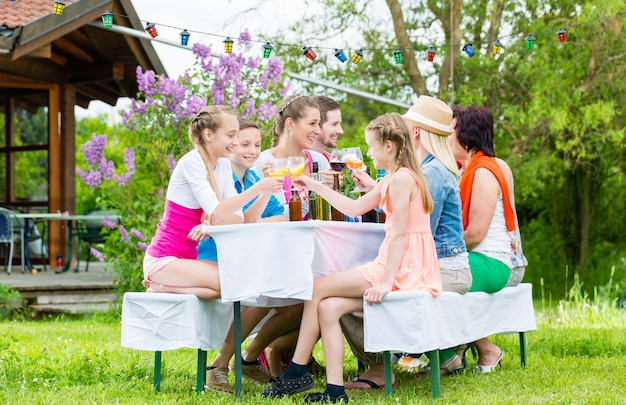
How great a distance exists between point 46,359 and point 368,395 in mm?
1811

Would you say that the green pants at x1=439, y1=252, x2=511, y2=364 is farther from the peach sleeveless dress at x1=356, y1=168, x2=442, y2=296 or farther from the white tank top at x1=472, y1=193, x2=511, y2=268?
the peach sleeveless dress at x1=356, y1=168, x2=442, y2=296

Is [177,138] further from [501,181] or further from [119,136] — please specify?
[119,136]

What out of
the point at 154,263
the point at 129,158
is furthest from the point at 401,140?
the point at 129,158

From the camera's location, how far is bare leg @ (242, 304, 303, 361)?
14.9ft

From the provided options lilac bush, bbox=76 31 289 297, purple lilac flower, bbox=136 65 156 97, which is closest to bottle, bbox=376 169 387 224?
lilac bush, bbox=76 31 289 297

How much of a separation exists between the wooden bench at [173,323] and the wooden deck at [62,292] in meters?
4.56

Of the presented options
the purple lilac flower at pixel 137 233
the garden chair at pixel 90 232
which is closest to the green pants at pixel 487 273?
the purple lilac flower at pixel 137 233

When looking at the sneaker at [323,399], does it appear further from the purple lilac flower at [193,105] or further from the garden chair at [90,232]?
the garden chair at [90,232]

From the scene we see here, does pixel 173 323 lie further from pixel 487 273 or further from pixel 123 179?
pixel 123 179

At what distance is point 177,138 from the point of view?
753cm

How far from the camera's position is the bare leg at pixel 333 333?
3912mm

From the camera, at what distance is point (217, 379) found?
4324 mm

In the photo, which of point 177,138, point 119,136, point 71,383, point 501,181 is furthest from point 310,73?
point 119,136

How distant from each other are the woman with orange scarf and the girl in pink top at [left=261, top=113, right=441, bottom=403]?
0.75 meters
